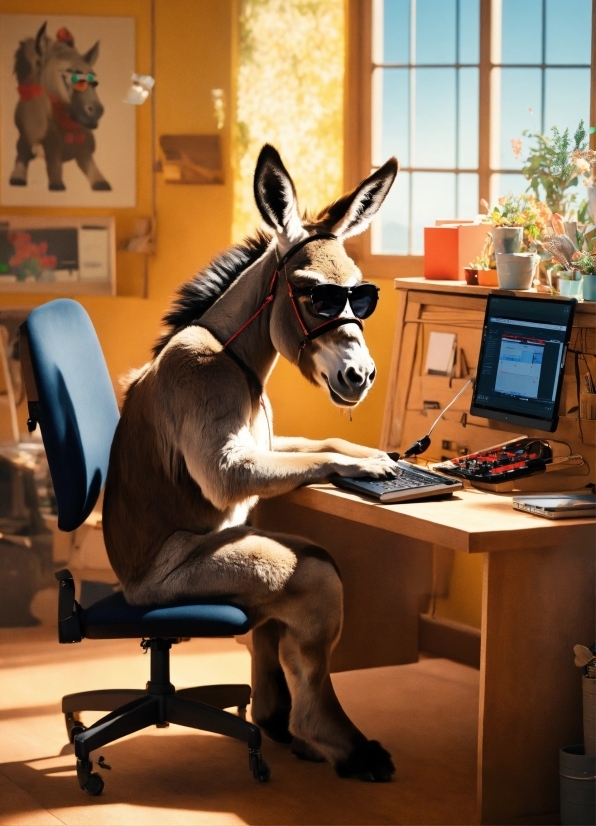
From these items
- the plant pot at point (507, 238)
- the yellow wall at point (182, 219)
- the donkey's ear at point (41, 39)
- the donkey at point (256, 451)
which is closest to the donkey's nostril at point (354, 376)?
the donkey at point (256, 451)

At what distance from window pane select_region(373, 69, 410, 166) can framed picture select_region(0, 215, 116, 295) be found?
1.06 meters

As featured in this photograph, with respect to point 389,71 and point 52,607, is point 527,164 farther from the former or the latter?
point 52,607

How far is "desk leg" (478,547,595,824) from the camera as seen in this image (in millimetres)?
2781

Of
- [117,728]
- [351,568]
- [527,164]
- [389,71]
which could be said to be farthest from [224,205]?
[117,728]

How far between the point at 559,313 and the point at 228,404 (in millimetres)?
921

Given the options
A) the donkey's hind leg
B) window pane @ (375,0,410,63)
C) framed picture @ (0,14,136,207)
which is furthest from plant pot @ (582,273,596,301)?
framed picture @ (0,14,136,207)

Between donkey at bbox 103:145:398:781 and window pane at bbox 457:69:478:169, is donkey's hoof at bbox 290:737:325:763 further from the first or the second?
window pane at bbox 457:69:478:169

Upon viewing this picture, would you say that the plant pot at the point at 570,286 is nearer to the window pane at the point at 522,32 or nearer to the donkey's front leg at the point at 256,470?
the donkey's front leg at the point at 256,470

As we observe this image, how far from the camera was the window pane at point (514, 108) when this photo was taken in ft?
13.9

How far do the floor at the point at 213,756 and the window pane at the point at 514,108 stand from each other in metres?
1.79

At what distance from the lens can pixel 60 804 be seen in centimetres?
304

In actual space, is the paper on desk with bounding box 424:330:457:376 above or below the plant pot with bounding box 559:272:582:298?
below

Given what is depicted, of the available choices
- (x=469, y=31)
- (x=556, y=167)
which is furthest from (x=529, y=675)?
(x=469, y=31)

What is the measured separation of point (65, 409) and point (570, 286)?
4.58ft
